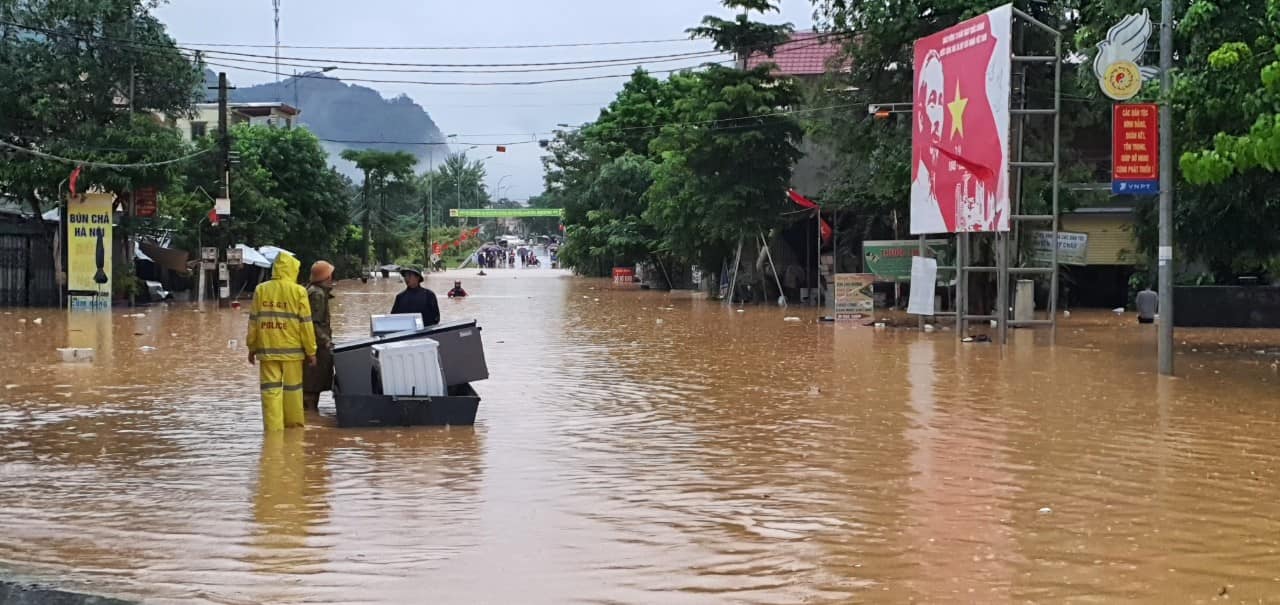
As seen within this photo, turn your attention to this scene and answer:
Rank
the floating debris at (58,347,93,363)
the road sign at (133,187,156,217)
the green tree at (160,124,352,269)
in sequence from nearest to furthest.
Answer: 1. the floating debris at (58,347,93,363)
2. the road sign at (133,187,156,217)
3. the green tree at (160,124,352,269)

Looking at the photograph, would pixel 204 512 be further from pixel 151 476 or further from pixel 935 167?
pixel 935 167

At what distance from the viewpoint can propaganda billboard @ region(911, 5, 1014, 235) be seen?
74.1 feet

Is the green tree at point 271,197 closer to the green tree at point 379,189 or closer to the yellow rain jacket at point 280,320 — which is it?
the green tree at point 379,189

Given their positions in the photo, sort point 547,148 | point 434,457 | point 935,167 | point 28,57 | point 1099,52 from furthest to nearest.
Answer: point 547,148
point 28,57
point 935,167
point 1099,52
point 434,457

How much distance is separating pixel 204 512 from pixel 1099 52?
13.2 m

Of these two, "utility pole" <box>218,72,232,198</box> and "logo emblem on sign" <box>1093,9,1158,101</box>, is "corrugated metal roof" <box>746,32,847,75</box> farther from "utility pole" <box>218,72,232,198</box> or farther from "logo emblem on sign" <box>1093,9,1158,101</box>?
"logo emblem on sign" <box>1093,9,1158,101</box>

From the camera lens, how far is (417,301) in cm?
1386

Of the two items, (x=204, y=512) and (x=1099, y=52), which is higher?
(x=1099, y=52)

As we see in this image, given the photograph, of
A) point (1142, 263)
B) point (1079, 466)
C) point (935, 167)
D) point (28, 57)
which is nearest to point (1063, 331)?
point (935, 167)

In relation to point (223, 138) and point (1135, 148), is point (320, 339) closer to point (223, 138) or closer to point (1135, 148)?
point (1135, 148)

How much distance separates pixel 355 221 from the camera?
283 feet

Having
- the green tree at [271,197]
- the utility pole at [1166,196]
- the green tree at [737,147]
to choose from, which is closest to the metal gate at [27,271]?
the green tree at [271,197]

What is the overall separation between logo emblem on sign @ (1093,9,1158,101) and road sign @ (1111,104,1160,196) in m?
0.28

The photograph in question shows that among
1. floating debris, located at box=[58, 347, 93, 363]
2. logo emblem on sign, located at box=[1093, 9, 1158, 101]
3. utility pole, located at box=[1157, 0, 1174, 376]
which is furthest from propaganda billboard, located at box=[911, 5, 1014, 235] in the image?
floating debris, located at box=[58, 347, 93, 363]
